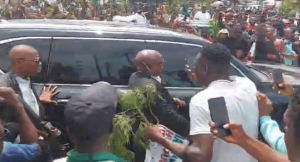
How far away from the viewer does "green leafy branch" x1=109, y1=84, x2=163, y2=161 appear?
3609mm

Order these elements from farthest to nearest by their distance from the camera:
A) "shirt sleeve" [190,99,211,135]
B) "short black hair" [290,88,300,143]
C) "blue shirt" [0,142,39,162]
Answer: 1. "shirt sleeve" [190,99,211,135]
2. "blue shirt" [0,142,39,162]
3. "short black hair" [290,88,300,143]

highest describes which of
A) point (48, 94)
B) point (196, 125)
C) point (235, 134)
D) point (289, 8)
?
point (235, 134)

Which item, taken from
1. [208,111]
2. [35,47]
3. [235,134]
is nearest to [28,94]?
[35,47]

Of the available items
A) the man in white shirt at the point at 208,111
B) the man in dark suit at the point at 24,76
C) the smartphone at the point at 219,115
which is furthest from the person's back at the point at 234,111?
the man in dark suit at the point at 24,76

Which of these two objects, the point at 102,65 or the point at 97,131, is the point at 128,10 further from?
the point at 97,131

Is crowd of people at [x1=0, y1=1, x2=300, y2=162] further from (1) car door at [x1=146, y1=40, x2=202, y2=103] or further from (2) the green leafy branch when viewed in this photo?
(1) car door at [x1=146, y1=40, x2=202, y2=103]

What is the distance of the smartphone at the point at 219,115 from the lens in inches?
107

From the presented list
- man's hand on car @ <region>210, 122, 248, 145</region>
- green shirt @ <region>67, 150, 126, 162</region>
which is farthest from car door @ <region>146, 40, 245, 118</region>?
green shirt @ <region>67, 150, 126, 162</region>

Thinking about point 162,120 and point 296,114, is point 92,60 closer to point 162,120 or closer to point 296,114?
point 162,120

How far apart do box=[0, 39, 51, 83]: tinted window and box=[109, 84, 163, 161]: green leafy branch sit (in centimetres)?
178

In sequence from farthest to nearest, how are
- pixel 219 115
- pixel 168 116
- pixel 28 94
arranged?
1. pixel 28 94
2. pixel 168 116
3. pixel 219 115

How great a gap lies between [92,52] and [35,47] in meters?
0.56

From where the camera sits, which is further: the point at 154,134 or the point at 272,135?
the point at 154,134

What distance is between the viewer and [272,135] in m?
3.30
